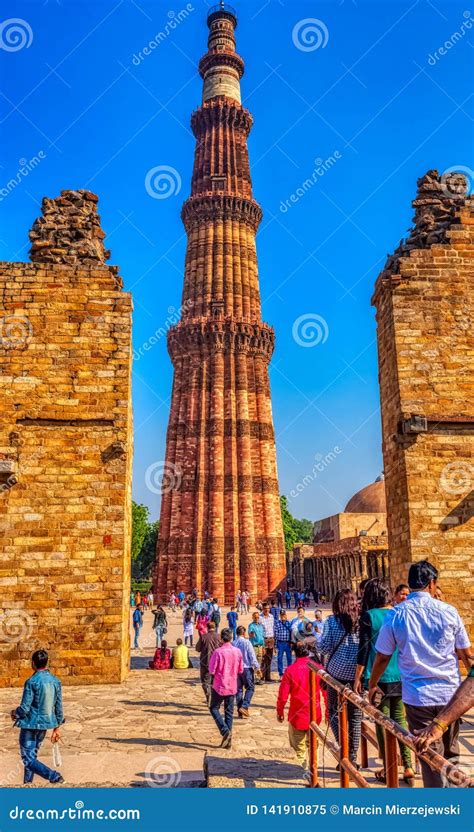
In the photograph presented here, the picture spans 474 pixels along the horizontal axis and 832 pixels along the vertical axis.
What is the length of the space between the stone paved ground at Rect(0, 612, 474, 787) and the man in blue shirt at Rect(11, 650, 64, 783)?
7.7 inches

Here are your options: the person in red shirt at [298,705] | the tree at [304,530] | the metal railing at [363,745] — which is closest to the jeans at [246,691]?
the person in red shirt at [298,705]

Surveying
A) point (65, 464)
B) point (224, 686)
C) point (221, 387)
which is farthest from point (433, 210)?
A: point (221, 387)

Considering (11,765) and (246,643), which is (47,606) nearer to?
(246,643)

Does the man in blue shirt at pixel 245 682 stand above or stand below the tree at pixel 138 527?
below

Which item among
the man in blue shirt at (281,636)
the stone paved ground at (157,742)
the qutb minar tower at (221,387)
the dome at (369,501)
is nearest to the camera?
the stone paved ground at (157,742)

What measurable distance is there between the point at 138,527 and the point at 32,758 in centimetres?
4650

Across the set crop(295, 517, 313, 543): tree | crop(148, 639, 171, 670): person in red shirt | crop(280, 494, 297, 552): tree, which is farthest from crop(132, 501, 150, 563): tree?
crop(148, 639, 171, 670): person in red shirt

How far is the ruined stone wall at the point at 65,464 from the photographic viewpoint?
8984 mm

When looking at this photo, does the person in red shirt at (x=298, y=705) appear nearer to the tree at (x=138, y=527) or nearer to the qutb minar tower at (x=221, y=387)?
the qutb minar tower at (x=221, y=387)

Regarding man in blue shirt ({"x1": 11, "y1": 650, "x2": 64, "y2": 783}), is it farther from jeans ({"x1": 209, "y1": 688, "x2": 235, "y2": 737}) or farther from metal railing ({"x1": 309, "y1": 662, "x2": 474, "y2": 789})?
metal railing ({"x1": 309, "y1": 662, "x2": 474, "y2": 789})

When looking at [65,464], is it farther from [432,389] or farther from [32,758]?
[432,389]

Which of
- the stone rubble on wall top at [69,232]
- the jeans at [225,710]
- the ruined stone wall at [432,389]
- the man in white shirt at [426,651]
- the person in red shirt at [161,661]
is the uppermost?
the stone rubble on wall top at [69,232]

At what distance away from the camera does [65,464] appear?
380 inches

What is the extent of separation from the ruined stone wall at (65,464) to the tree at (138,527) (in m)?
40.2
